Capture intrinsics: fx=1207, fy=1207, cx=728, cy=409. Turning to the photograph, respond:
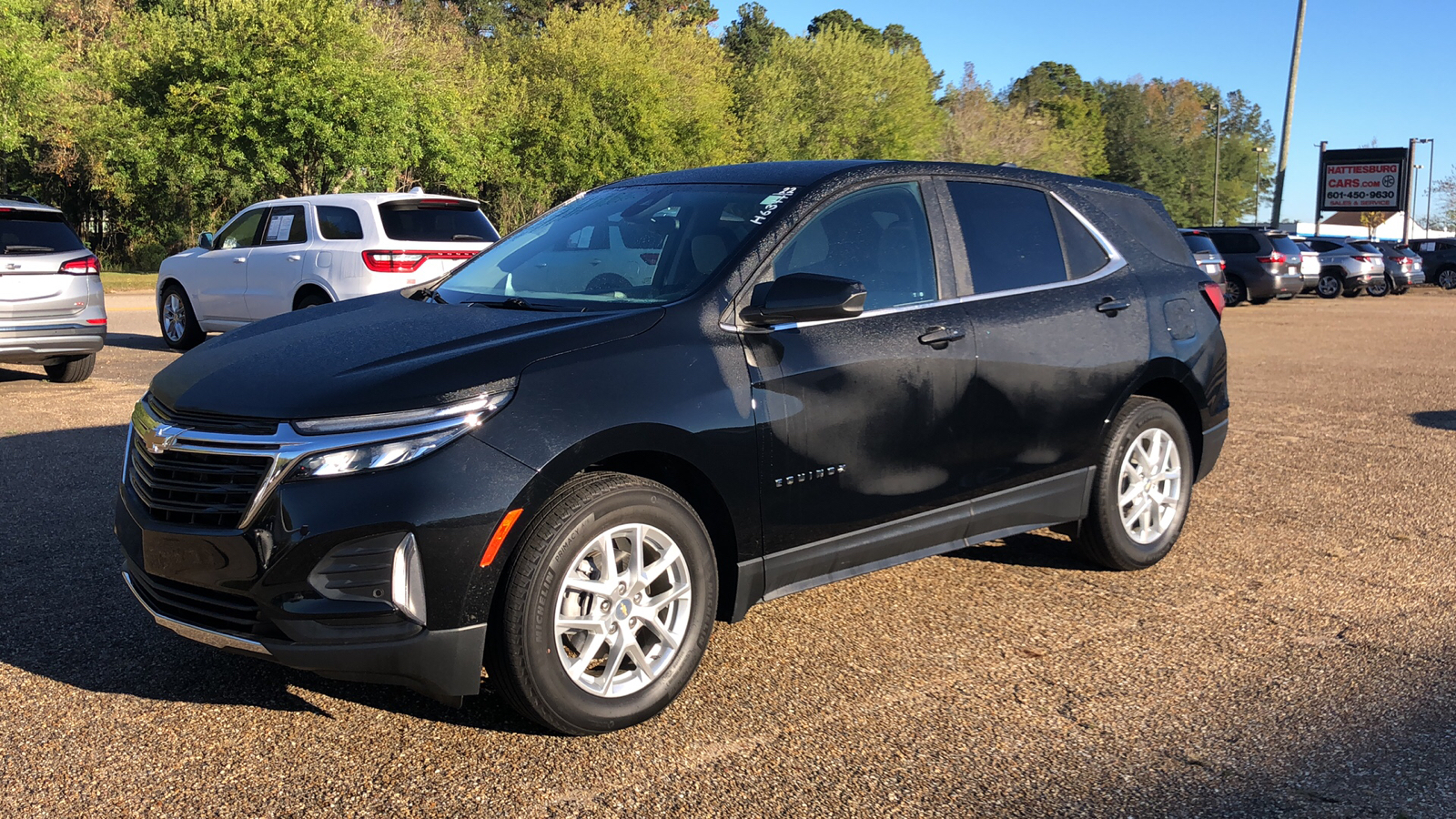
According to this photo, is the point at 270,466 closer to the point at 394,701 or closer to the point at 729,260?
the point at 394,701

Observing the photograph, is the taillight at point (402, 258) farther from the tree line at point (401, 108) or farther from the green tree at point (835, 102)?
the green tree at point (835, 102)

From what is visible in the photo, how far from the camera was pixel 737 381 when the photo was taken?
12.4ft

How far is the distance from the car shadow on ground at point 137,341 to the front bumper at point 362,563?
1257cm

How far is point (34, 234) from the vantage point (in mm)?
10250

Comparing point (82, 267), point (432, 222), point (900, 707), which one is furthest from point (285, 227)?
point (900, 707)

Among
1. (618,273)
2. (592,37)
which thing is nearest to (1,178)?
(592,37)

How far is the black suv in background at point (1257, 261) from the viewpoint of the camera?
27281mm

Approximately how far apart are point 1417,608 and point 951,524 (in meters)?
1.96

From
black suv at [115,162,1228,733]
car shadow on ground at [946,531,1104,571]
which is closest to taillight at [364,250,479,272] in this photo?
black suv at [115,162,1228,733]

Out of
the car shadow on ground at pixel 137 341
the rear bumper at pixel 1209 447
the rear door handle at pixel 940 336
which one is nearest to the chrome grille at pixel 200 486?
the rear door handle at pixel 940 336

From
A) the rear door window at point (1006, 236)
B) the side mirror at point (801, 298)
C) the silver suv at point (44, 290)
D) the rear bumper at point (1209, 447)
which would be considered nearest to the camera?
the side mirror at point (801, 298)

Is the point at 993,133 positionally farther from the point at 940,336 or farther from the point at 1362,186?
the point at 940,336

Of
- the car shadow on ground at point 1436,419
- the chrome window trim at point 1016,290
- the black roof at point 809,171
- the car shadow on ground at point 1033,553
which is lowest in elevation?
the car shadow on ground at point 1436,419

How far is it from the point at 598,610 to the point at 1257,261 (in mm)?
27031
